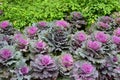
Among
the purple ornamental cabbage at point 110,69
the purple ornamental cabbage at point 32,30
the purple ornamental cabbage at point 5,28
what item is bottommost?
the purple ornamental cabbage at point 110,69

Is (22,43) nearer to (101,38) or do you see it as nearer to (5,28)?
(5,28)

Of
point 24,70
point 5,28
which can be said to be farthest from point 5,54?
point 5,28

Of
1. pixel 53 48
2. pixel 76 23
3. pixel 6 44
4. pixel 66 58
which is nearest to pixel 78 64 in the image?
pixel 66 58

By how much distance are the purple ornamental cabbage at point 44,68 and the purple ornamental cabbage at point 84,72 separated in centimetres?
17

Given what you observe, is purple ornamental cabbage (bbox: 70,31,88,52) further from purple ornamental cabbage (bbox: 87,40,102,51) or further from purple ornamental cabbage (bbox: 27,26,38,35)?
purple ornamental cabbage (bbox: 27,26,38,35)

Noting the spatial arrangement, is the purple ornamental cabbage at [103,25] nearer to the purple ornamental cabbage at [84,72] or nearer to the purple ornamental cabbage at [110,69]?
the purple ornamental cabbage at [110,69]

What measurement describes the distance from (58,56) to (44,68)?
0.26m

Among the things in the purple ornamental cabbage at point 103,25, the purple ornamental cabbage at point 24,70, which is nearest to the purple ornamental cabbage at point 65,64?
the purple ornamental cabbage at point 24,70

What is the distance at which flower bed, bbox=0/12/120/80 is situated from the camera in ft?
8.02

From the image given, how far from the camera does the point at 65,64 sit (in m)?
2.48

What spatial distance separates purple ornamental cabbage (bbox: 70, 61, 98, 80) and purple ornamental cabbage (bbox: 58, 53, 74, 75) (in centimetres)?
4

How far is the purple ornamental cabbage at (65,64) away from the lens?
2.47 metres

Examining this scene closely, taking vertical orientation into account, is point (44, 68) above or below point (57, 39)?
below

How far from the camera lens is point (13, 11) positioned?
384 cm
